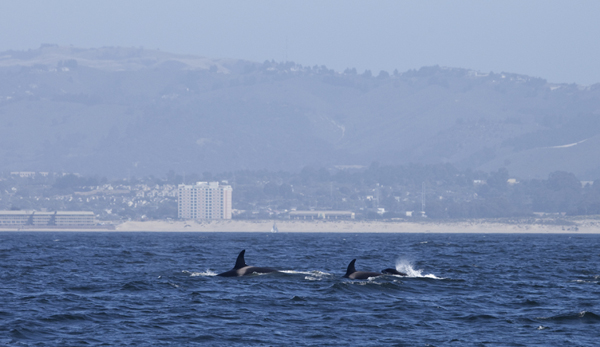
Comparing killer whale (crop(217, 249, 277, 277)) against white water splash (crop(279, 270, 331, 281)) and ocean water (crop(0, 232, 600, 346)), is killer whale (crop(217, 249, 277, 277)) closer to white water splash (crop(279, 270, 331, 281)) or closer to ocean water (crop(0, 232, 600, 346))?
ocean water (crop(0, 232, 600, 346))

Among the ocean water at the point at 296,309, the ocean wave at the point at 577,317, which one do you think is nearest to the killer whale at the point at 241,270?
the ocean water at the point at 296,309

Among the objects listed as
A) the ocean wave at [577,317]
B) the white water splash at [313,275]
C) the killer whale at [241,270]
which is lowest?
the ocean wave at [577,317]

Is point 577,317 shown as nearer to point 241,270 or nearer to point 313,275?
point 313,275

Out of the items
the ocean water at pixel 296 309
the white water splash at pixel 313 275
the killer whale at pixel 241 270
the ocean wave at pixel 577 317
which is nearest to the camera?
the ocean water at pixel 296 309

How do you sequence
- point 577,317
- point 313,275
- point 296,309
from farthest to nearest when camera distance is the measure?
1. point 313,275
2. point 296,309
3. point 577,317

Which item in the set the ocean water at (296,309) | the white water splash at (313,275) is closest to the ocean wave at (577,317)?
the ocean water at (296,309)

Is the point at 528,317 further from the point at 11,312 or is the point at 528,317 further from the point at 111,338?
the point at 11,312

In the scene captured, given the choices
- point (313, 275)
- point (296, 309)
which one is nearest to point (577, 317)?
A: point (296, 309)

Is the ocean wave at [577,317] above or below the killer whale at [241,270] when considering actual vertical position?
below

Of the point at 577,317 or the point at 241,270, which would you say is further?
the point at 241,270

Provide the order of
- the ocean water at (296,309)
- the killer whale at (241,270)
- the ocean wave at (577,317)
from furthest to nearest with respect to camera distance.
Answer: the killer whale at (241,270), the ocean wave at (577,317), the ocean water at (296,309)

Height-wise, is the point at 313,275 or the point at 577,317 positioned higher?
the point at 313,275

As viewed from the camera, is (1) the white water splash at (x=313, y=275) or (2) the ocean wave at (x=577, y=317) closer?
(2) the ocean wave at (x=577, y=317)

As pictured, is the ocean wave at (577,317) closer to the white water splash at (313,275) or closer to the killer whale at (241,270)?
the white water splash at (313,275)
